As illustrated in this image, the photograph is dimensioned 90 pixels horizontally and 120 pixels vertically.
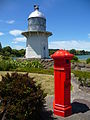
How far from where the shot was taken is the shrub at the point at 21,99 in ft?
13.3

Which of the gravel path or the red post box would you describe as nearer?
the gravel path

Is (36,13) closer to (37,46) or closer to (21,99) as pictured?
(37,46)

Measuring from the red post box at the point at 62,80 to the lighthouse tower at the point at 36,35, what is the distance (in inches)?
677

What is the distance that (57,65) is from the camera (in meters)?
5.00

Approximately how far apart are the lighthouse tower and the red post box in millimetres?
17199

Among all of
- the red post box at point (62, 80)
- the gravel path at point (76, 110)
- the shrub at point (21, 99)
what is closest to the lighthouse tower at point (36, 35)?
the gravel path at point (76, 110)

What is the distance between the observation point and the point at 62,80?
4.99 metres

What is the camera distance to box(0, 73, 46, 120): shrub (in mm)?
4051

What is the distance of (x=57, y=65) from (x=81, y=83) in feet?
13.3

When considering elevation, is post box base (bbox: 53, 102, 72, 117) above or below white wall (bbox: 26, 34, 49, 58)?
below

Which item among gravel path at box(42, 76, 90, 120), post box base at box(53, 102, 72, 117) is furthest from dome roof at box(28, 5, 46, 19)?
post box base at box(53, 102, 72, 117)

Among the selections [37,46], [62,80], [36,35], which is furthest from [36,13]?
[62,80]

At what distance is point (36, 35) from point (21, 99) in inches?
731

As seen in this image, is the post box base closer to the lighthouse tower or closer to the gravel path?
the gravel path
